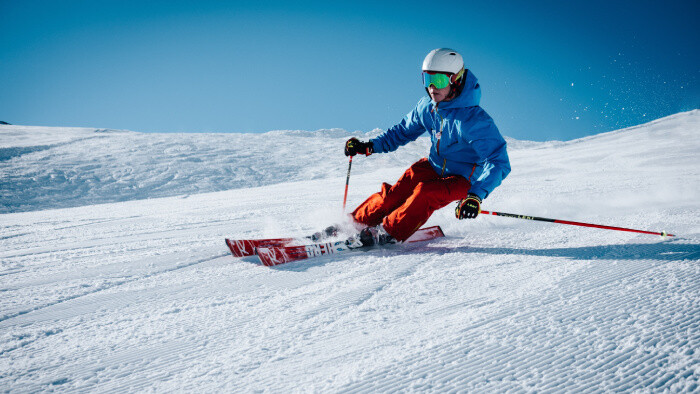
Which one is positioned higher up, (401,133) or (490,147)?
(401,133)

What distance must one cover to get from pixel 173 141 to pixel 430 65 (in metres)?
22.9

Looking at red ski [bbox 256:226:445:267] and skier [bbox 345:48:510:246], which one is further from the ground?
skier [bbox 345:48:510:246]

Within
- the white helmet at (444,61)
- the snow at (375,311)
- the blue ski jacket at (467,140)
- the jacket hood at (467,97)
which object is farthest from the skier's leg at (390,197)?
the white helmet at (444,61)

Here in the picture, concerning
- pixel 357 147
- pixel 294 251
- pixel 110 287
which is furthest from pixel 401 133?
pixel 110 287

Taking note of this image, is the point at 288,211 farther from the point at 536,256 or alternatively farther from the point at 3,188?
the point at 3,188

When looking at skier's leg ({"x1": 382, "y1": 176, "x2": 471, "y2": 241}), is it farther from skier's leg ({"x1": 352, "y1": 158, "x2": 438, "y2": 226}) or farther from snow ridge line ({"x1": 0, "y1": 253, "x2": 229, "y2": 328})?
snow ridge line ({"x1": 0, "y1": 253, "x2": 229, "y2": 328})

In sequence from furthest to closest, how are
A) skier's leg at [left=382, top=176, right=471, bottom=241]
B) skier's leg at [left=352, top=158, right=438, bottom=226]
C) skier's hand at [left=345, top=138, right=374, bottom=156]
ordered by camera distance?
skier's hand at [left=345, top=138, right=374, bottom=156] < skier's leg at [left=352, top=158, right=438, bottom=226] < skier's leg at [left=382, top=176, right=471, bottom=241]

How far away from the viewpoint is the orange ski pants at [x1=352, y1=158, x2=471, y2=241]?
287 cm

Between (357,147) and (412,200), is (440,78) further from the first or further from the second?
(357,147)

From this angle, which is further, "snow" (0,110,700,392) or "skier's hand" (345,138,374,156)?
"skier's hand" (345,138,374,156)

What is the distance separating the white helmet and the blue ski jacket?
0.18 m

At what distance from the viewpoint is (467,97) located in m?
3.05

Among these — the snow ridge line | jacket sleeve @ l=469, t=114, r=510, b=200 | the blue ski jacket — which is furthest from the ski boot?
the snow ridge line

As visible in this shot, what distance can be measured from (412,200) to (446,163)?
2.19 ft
